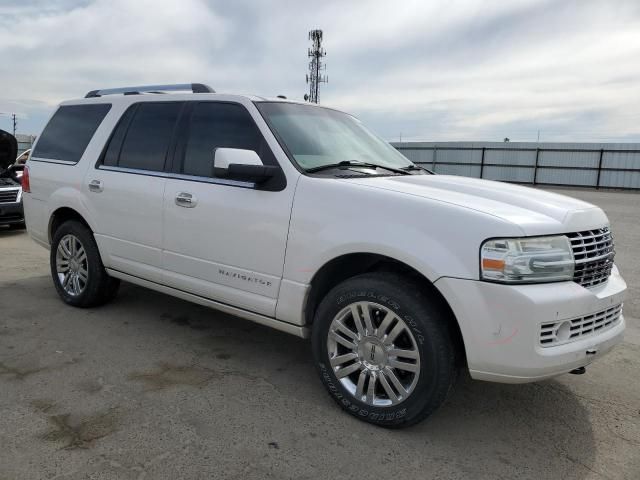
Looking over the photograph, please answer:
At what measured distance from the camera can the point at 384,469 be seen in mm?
2592

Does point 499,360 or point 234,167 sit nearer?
point 499,360

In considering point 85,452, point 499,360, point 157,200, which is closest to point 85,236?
point 157,200

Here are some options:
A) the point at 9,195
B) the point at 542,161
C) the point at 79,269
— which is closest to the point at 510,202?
the point at 79,269

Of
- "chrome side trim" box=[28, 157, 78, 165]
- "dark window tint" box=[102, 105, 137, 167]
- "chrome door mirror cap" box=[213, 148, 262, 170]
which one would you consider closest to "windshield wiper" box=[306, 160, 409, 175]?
"chrome door mirror cap" box=[213, 148, 262, 170]

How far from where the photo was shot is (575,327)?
2.67 metres

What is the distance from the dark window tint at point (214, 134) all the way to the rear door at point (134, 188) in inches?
9.4

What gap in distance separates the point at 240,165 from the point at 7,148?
19.4ft

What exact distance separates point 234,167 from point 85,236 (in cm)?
220

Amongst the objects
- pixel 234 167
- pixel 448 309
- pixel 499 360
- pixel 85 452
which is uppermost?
pixel 234 167

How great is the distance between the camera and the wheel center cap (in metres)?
2.94

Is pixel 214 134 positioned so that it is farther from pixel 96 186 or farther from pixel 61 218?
pixel 61 218

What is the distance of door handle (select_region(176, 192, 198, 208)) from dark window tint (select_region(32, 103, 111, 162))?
4.89 feet

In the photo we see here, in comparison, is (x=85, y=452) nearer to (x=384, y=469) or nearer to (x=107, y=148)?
(x=384, y=469)

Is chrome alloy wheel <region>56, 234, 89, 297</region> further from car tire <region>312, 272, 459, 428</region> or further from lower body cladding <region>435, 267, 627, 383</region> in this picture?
lower body cladding <region>435, 267, 627, 383</region>
